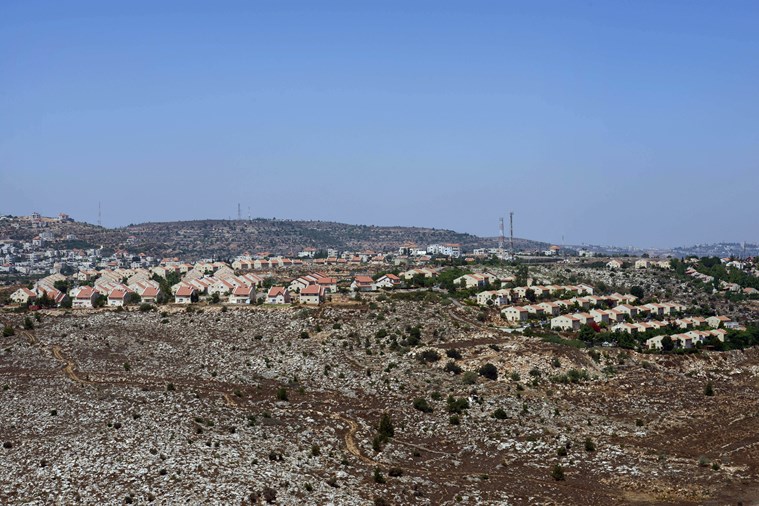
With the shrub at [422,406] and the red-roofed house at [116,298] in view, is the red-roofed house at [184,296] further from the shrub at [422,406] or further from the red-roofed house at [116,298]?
the shrub at [422,406]

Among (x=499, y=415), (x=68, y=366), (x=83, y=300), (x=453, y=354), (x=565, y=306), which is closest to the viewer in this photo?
(x=499, y=415)

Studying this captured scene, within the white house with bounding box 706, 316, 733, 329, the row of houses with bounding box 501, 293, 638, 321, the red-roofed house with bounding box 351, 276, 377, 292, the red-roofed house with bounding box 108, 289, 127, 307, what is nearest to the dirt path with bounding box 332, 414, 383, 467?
the row of houses with bounding box 501, 293, 638, 321

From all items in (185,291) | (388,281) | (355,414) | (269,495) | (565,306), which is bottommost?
(355,414)

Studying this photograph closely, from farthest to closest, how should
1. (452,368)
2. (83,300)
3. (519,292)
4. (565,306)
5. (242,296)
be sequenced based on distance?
(519,292), (565,306), (83,300), (242,296), (452,368)

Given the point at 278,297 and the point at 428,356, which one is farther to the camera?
the point at 278,297

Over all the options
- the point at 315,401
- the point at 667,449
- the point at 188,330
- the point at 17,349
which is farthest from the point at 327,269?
the point at 667,449

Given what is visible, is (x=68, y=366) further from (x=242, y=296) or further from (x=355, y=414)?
(x=242, y=296)

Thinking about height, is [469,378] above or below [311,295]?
below

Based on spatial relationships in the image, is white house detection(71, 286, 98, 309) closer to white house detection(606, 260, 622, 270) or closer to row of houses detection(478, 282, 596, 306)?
row of houses detection(478, 282, 596, 306)

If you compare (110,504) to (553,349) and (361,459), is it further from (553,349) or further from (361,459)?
(553,349)

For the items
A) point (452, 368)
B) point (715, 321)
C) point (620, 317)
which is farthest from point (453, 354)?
point (715, 321)
